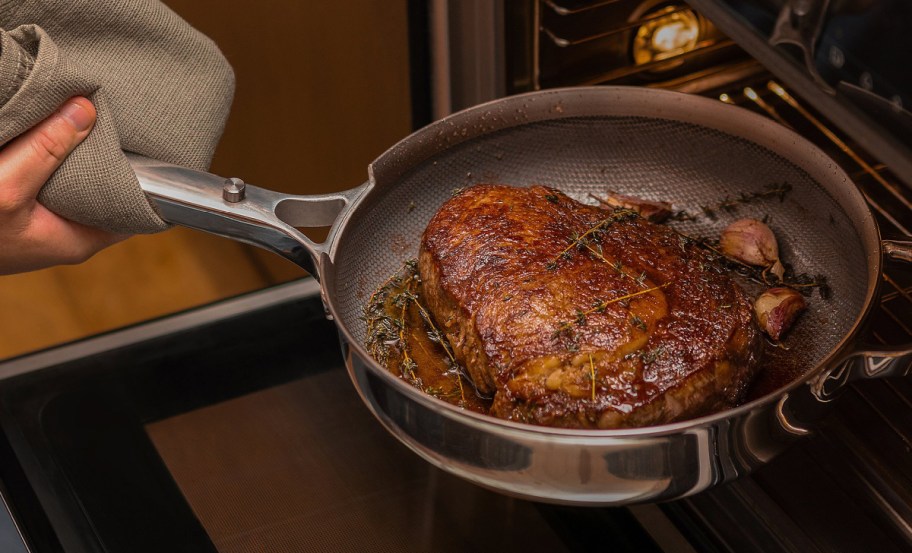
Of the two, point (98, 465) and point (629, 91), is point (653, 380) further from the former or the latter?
point (98, 465)

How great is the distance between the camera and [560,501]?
2.72 feet

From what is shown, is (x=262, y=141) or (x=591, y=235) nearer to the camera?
(x=591, y=235)

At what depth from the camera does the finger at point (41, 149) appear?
985 millimetres

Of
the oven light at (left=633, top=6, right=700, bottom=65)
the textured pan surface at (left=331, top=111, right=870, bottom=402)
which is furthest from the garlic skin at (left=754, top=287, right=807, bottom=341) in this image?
the oven light at (left=633, top=6, right=700, bottom=65)

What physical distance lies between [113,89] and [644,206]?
632mm

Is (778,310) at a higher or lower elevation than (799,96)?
lower

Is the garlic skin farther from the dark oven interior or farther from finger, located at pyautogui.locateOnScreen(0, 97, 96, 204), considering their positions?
finger, located at pyautogui.locateOnScreen(0, 97, 96, 204)

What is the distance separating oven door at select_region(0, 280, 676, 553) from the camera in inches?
44.5

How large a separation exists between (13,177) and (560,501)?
0.65 meters

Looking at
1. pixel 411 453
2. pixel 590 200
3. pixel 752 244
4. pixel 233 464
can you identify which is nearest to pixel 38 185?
pixel 233 464

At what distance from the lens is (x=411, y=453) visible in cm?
123

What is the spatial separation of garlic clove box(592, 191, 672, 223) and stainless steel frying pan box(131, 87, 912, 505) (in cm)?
4

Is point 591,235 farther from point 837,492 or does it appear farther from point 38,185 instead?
point 38,185

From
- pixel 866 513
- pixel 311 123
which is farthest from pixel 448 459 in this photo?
pixel 311 123
